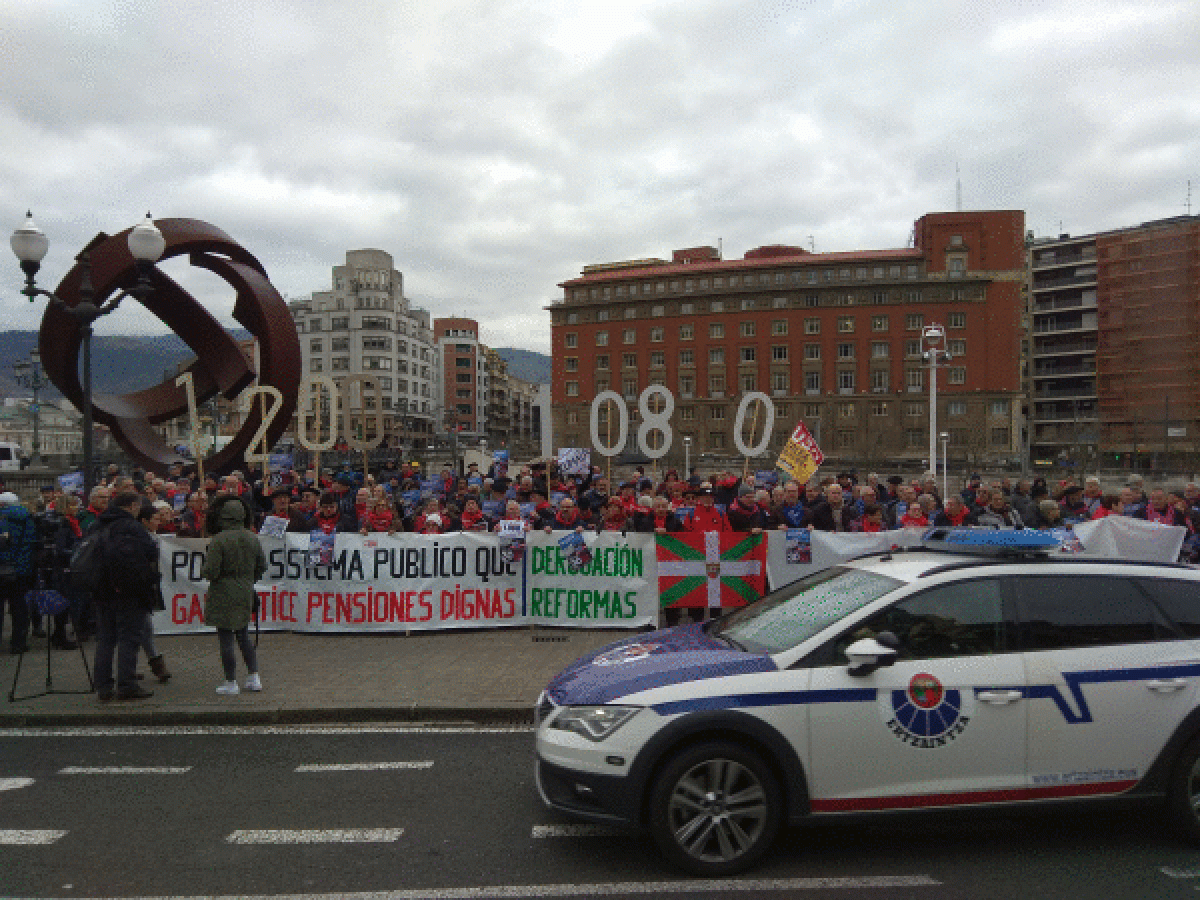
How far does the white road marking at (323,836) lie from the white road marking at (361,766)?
1016mm

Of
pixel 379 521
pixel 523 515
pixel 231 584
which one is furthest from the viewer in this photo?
pixel 523 515

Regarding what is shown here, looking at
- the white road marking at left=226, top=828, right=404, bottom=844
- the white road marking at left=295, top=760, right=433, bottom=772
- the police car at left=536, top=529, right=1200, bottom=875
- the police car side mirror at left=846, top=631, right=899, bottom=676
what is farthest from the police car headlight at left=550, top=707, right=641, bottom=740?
the white road marking at left=295, top=760, right=433, bottom=772

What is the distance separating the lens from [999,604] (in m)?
4.61

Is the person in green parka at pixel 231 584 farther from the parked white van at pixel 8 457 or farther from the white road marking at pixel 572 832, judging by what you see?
the parked white van at pixel 8 457

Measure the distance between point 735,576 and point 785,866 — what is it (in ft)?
19.6

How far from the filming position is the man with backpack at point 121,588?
7297mm

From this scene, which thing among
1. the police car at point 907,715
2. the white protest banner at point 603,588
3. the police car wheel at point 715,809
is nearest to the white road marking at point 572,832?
the police car at point 907,715

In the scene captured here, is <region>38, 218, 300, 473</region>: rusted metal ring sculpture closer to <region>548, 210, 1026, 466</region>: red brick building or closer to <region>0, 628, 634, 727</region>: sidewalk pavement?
<region>0, 628, 634, 727</region>: sidewalk pavement

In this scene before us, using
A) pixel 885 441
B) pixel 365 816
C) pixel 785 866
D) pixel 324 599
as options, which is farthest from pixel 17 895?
pixel 885 441

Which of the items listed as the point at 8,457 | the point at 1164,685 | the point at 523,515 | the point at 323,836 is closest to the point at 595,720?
the point at 323,836

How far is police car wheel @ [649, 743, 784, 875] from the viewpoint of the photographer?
434 cm

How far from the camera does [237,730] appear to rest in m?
6.95

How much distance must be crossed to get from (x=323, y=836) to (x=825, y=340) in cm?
8931

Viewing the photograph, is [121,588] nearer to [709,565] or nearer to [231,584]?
[231,584]
